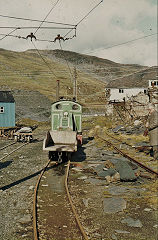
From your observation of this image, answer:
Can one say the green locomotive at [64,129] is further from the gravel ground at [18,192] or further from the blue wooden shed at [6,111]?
the blue wooden shed at [6,111]

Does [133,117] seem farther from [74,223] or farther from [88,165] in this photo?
[74,223]

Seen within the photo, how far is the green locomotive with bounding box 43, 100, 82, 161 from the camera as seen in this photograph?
16.0 metres

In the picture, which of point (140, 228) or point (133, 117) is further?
point (133, 117)

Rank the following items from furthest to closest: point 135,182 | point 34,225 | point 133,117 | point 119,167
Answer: point 133,117 → point 119,167 → point 135,182 → point 34,225

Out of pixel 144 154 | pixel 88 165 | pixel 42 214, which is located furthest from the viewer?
pixel 144 154

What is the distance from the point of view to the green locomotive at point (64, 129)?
52.4 ft

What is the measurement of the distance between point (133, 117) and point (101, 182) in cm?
2639

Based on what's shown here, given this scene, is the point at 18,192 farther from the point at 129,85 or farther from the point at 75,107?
the point at 129,85

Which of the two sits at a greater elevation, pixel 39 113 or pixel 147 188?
pixel 39 113

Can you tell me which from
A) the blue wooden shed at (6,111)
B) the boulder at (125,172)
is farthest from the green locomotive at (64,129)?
the blue wooden shed at (6,111)

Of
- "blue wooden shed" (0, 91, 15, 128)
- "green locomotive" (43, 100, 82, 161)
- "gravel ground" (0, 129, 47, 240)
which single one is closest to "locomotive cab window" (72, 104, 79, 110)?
"green locomotive" (43, 100, 82, 161)

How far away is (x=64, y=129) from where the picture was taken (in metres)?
18.3

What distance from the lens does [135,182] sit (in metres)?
11.2

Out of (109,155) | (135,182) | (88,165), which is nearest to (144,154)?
(109,155)
